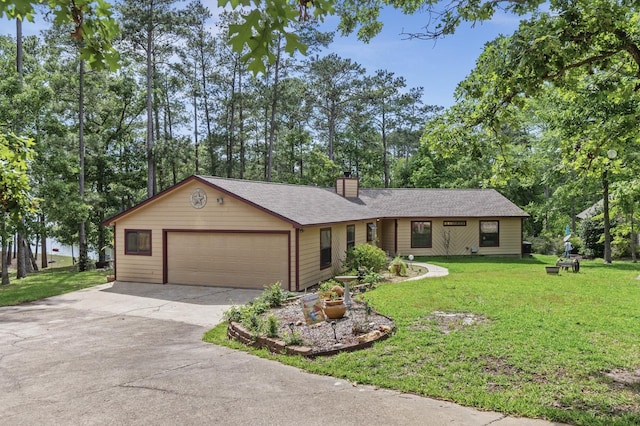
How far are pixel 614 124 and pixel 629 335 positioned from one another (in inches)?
153

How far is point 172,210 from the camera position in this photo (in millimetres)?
15398

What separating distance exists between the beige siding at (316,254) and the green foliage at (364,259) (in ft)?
1.66

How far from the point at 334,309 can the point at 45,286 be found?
13043 mm

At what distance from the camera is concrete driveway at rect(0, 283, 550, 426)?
196 inches

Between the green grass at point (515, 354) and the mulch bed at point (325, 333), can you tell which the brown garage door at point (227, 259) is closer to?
the green grass at point (515, 354)

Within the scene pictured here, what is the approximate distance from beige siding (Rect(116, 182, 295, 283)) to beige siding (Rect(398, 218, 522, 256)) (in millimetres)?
11653

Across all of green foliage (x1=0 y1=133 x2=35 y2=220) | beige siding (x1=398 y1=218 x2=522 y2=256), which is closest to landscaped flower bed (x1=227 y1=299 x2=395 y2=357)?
green foliage (x1=0 y1=133 x2=35 y2=220)

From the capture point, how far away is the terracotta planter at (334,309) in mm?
9180

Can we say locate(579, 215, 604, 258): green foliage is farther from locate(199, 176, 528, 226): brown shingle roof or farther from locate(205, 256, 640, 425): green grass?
locate(205, 256, 640, 425): green grass

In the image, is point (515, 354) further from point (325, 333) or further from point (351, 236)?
point (351, 236)

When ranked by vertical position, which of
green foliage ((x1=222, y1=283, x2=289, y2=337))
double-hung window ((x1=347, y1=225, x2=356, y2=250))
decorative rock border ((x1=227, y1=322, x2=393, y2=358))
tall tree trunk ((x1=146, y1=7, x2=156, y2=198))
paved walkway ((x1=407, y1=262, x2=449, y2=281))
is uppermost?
tall tree trunk ((x1=146, y1=7, x2=156, y2=198))

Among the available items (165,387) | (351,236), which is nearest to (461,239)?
(351,236)

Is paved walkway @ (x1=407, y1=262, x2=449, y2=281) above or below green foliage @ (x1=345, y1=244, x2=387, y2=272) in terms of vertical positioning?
below

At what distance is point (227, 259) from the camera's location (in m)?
14.8
